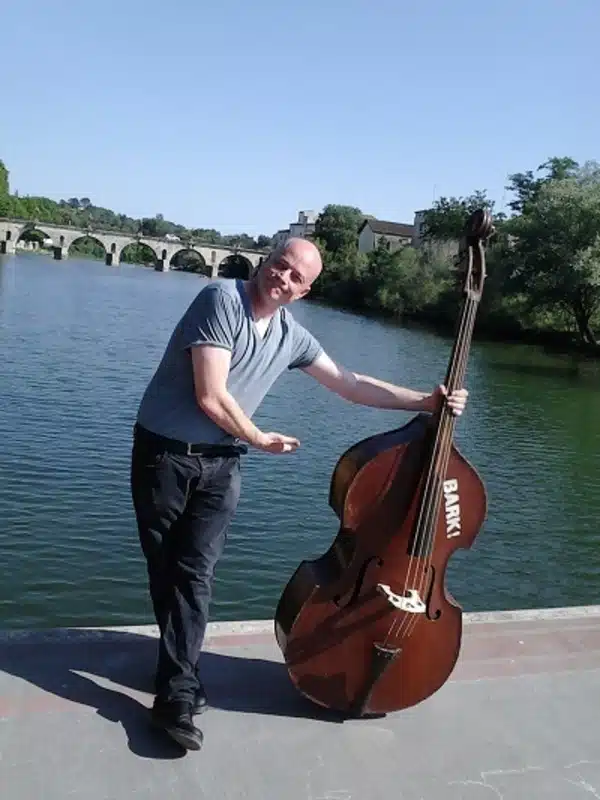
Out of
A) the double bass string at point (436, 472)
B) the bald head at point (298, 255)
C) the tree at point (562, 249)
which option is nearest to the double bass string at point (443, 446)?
the double bass string at point (436, 472)

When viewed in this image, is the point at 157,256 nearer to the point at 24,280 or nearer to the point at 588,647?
the point at 24,280

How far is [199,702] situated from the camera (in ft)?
9.82

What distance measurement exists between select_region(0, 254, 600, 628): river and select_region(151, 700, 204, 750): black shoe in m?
3.68

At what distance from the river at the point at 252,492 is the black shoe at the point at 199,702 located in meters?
3.52

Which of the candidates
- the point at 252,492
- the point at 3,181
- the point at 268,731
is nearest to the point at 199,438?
the point at 268,731

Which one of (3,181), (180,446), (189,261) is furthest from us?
(189,261)

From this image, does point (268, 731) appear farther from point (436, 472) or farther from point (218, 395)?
point (218, 395)

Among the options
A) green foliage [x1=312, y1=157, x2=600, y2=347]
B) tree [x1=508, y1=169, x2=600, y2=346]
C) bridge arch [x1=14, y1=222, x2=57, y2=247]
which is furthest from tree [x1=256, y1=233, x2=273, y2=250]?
tree [x1=508, y1=169, x2=600, y2=346]

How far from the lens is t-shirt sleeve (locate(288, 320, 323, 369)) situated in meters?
3.11

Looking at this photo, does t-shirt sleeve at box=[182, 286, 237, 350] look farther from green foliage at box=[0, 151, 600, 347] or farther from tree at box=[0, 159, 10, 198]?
tree at box=[0, 159, 10, 198]

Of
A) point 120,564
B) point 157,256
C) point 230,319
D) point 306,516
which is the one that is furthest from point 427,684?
point 157,256

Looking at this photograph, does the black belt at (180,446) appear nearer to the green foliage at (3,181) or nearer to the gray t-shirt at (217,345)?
the gray t-shirt at (217,345)

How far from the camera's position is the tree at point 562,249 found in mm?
30969

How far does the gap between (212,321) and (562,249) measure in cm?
3075
